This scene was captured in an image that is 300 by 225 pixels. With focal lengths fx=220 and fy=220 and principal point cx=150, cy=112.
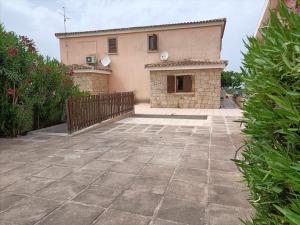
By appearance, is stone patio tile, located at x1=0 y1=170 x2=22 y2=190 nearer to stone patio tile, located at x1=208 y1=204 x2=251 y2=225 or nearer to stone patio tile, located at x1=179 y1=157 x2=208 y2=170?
stone patio tile, located at x1=179 y1=157 x2=208 y2=170

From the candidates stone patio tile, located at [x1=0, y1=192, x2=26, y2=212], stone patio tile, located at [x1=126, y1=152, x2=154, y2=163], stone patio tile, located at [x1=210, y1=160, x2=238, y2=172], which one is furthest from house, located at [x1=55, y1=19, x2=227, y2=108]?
stone patio tile, located at [x1=0, y1=192, x2=26, y2=212]

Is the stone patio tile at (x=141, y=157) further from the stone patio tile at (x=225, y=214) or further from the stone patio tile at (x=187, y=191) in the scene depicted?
the stone patio tile at (x=225, y=214)

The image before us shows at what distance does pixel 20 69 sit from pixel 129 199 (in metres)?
5.56

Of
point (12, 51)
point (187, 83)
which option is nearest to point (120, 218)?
point (12, 51)

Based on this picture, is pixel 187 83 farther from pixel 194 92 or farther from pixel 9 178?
pixel 9 178

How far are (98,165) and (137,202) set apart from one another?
159 centimetres

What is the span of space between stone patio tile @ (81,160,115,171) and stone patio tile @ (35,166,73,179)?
0.31 metres

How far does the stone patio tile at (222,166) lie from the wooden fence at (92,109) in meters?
4.45

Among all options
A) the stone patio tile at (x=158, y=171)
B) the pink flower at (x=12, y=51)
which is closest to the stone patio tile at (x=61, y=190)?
the stone patio tile at (x=158, y=171)

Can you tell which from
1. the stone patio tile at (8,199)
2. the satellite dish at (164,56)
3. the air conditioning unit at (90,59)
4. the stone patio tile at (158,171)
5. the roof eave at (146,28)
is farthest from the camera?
the air conditioning unit at (90,59)

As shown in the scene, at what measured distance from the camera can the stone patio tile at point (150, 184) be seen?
3.15m

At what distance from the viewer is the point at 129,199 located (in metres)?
2.88

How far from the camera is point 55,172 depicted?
382 centimetres

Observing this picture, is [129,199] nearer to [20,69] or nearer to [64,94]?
[20,69]
